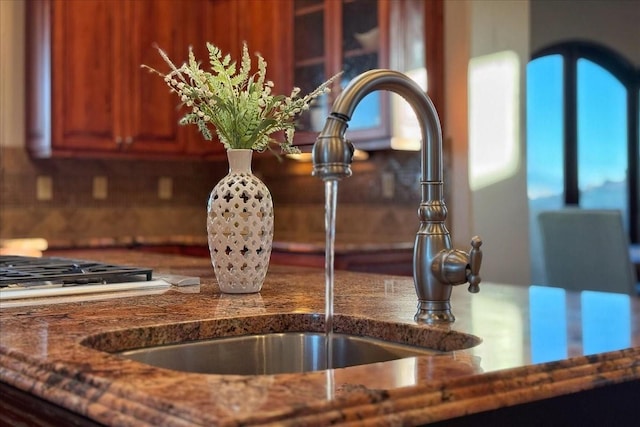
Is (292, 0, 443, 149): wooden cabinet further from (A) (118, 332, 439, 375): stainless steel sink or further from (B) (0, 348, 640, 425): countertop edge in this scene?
(B) (0, 348, 640, 425): countertop edge

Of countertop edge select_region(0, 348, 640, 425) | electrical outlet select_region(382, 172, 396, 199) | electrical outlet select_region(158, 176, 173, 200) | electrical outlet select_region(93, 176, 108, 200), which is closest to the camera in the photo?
countertop edge select_region(0, 348, 640, 425)

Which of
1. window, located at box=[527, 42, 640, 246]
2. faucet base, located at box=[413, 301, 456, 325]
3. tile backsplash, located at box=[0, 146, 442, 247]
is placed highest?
window, located at box=[527, 42, 640, 246]

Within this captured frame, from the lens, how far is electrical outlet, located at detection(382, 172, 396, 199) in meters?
3.94

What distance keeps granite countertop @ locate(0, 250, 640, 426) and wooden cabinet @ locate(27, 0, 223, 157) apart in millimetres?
2785

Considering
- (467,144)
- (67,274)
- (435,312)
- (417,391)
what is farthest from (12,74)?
(417,391)

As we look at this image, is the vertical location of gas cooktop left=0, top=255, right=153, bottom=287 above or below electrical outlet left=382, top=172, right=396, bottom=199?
below

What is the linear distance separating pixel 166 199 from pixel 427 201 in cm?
377

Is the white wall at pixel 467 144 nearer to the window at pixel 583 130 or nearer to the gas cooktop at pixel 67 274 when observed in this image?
the window at pixel 583 130

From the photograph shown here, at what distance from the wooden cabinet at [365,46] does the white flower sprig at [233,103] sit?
5.88 feet

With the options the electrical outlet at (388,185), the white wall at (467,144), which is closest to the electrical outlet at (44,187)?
the electrical outlet at (388,185)

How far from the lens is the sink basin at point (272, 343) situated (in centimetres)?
110

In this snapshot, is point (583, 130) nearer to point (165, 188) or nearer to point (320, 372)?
point (165, 188)

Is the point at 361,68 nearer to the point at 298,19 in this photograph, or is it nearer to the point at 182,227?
the point at 298,19

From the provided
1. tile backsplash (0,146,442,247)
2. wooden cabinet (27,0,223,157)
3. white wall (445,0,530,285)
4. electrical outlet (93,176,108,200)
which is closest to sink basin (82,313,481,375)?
white wall (445,0,530,285)
